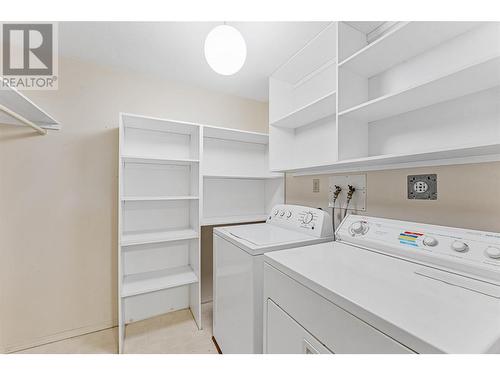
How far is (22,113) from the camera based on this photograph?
4.86 ft

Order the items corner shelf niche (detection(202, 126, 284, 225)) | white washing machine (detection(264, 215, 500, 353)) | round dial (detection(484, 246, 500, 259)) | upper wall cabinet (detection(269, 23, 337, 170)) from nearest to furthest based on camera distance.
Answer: white washing machine (detection(264, 215, 500, 353)), round dial (detection(484, 246, 500, 259)), upper wall cabinet (detection(269, 23, 337, 170)), corner shelf niche (detection(202, 126, 284, 225))

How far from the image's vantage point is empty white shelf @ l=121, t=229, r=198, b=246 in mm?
1707

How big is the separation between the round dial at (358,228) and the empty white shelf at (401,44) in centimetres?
97

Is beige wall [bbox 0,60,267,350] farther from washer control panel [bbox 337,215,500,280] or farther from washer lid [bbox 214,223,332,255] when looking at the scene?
washer control panel [bbox 337,215,500,280]

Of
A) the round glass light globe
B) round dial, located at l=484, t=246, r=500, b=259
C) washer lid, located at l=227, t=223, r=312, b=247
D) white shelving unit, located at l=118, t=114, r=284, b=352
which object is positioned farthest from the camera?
white shelving unit, located at l=118, t=114, r=284, b=352

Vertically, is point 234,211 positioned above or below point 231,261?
above

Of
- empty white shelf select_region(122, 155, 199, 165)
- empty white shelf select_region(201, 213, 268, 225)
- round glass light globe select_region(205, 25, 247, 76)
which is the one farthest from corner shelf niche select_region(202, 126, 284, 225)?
round glass light globe select_region(205, 25, 247, 76)

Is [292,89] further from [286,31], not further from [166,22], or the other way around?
[166,22]

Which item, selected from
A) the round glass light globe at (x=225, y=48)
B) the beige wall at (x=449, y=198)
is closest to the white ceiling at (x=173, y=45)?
the round glass light globe at (x=225, y=48)

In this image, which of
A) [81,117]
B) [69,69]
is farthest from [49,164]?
[69,69]

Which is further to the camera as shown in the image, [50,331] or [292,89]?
[292,89]

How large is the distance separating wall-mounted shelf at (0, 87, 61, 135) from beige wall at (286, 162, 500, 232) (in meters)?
2.11

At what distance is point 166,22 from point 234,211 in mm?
1700
